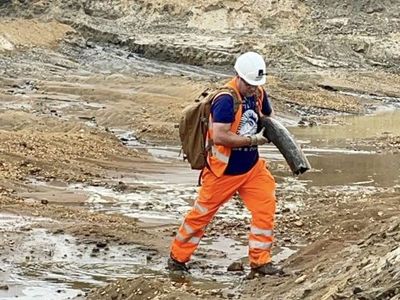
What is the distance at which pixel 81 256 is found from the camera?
24.7 feet

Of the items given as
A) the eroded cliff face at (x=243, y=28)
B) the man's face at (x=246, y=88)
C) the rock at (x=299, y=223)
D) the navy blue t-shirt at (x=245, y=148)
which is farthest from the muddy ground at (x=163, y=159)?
the man's face at (x=246, y=88)

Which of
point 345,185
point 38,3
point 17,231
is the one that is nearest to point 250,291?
point 17,231

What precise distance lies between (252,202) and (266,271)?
532mm

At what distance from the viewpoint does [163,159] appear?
14367 millimetres

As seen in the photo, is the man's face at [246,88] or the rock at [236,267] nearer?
the man's face at [246,88]

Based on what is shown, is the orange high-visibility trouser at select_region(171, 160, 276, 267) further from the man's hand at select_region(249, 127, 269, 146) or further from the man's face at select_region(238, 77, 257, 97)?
the man's face at select_region(238, 77, 257, 97)

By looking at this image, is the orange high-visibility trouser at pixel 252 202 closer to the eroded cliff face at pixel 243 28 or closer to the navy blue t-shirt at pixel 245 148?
the navy blue t-shirt at pixel 245 148

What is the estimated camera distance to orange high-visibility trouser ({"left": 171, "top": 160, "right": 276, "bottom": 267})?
269 inches

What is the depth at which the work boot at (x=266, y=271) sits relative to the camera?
682 centimetres

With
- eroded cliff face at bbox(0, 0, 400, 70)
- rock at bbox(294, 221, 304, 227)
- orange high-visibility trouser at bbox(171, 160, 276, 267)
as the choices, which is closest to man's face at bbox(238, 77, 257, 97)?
orange high-visibility trouser at bbox(171, 160, 276, 267)

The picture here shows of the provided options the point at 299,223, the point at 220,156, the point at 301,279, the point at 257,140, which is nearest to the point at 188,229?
the point at 220,156

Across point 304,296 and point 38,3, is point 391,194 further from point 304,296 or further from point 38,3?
point 38,3

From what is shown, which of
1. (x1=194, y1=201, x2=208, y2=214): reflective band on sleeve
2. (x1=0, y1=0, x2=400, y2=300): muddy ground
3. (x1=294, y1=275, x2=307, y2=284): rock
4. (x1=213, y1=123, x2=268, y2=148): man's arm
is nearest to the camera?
(x1=294, y1=275, x2=307, y2=284): rock

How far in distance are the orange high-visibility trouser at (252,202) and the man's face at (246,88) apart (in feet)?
1.88
